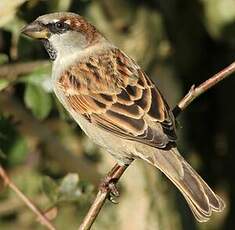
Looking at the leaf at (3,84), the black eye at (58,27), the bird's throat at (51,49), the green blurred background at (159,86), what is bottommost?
the green blurred background at (159,86)

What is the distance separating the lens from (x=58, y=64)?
16.6 ft

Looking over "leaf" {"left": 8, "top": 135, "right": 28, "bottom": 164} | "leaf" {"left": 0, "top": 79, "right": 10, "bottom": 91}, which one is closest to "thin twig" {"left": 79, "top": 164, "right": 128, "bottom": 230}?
"leaf" {"left": 0, "top": 79, "right": 10, "bottom": 91}

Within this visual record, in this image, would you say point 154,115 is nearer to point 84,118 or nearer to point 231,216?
point 84,118

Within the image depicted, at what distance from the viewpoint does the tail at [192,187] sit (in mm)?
4363

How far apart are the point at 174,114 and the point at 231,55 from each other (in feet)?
8.22

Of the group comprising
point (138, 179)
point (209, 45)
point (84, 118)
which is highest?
point (84, 118)

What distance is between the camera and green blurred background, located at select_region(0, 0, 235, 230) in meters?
5.10

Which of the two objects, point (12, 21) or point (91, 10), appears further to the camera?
point (91, 10)

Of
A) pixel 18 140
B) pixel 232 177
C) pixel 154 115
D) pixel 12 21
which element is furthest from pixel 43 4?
pixel 232 177

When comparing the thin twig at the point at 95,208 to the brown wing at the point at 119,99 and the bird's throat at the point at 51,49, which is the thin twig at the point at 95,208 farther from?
the bird's throat at the point at 51,49

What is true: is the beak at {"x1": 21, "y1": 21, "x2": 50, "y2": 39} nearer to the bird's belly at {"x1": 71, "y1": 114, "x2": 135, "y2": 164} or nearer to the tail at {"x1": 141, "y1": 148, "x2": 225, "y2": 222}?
the bird's belly at {"x1": 71, "y1": 114, "x2": 135, "y2": 164}

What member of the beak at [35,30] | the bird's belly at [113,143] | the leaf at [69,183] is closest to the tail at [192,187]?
the bird's belly at [113,143]

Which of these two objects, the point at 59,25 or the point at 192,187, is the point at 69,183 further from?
the point at 59,25

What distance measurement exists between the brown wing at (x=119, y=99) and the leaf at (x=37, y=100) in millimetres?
208
